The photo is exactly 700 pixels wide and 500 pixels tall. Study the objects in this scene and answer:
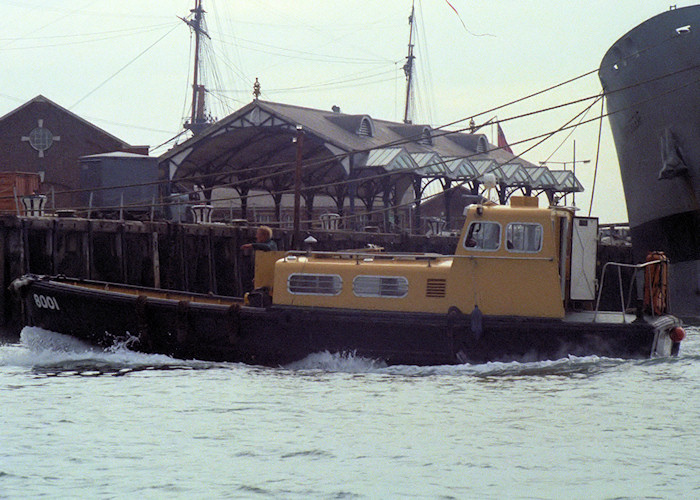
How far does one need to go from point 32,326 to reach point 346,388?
6857 mm

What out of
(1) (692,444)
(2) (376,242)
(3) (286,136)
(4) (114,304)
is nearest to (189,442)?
(1) (692,444)

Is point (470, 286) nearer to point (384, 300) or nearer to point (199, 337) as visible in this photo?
point (384, 300)

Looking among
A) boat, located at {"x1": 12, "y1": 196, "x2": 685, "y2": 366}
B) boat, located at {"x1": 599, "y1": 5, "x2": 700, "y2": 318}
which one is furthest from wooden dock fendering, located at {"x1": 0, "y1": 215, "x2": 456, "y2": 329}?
boat, located at {"x1": 599, "y1": 5, "x2": 700, "y2": 318}

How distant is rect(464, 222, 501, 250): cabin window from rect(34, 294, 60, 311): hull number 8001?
7.58 metres

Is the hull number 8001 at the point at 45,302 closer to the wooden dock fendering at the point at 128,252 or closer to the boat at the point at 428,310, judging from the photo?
the boat at the point at 428,310

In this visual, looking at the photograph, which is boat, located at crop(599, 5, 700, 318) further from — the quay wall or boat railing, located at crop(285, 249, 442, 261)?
boat railing, located at crop(285, 249, 442, 261)

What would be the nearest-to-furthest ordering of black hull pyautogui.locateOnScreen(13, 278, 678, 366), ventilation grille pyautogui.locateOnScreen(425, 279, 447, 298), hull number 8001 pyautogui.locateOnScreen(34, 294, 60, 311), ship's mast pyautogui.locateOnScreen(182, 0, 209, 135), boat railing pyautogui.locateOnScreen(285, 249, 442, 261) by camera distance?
1. black hull pyautogui.locateOnScreen(13, 278, 678, 366)
2. ventilation grille pyautogui.locateOnScreen(425, 279, 447, 298)
3. boat railing pyautogui.locateOnScreen(285, 249, 442, 261)
4. hull number 8001 pyautogui.locateOnScreen(34, 294, 60, 311)
5. ship's mast pyautogui.locateOnScreen(182, 0, 209, 135)

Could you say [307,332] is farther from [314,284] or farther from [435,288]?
[435,288]

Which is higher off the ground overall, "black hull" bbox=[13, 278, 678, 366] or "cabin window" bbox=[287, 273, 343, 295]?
"cabin window" bbox=[287, 273, 343, 295]

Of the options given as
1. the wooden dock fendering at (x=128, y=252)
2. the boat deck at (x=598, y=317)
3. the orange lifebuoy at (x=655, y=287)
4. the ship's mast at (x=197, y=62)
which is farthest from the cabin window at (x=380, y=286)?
the ship's mast at (x=197, y=62)

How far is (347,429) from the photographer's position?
39.8 feet

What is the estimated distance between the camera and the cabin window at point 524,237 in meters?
16.7

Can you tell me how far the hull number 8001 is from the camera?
18219mm

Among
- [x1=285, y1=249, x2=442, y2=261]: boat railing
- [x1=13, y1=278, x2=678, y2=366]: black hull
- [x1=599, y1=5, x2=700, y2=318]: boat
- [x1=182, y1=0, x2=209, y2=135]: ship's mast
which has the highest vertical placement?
[x1=182, y1=0, x2=209, y2=135]: ship's mast
